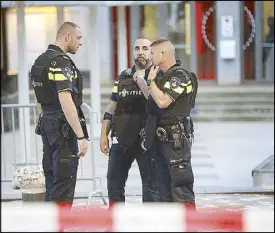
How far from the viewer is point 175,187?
6.58 m

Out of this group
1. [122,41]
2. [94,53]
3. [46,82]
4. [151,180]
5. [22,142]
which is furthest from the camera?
[122,41]

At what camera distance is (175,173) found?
6.52m

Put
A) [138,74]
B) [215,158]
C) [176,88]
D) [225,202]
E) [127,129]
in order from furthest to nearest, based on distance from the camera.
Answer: [215,158] → [225,202] → [127,129] → [138,74] → [176,88]

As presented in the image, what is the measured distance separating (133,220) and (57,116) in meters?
2.41

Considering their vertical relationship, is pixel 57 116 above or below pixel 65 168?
above

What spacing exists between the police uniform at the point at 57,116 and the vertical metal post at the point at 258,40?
15819 millimetres

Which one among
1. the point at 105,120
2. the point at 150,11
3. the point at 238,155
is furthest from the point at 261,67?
the point at 105,120

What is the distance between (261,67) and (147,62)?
15.4m

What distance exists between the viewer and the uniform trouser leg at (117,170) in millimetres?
7242

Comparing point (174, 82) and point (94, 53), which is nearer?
point (174, 82)

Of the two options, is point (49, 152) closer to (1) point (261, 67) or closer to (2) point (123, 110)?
(2) point (123, 110)

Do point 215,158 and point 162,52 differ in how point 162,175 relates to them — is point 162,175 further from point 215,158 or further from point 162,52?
point 215,158

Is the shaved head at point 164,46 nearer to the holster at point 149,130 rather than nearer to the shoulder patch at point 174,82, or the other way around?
the shoulder patch at point 174,82

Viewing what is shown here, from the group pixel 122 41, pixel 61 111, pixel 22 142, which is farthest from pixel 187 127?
pixel 122 41
